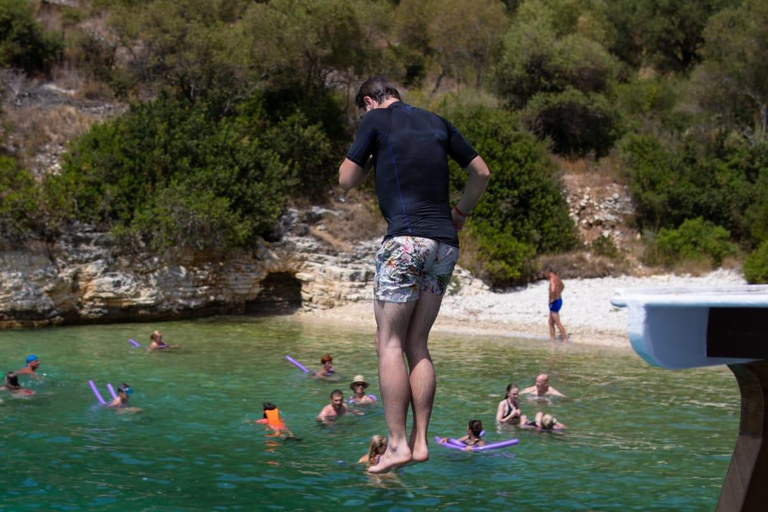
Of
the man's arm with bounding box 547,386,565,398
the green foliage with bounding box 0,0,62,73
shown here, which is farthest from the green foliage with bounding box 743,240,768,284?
the green foliage with bounding box 0,0,62,73

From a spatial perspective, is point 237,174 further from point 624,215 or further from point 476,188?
point 476,188

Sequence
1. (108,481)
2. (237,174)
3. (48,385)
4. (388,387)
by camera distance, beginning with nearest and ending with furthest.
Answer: (388,387) < (108,481) < (48,385) < (237,174)

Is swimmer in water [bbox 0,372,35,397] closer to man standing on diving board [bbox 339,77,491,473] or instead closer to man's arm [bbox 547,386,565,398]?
man's arm [bbox 547,386,565,398]

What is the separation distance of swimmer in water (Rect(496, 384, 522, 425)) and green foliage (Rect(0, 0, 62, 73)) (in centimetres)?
2605

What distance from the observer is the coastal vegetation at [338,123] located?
23.6 meters

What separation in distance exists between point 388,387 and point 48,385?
12103 millimetres

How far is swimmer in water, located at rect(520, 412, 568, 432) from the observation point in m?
12.6

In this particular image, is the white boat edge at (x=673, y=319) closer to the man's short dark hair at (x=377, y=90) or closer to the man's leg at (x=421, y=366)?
the man's leg at (x=421, y=366)

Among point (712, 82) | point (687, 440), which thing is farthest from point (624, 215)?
point (687, 440)

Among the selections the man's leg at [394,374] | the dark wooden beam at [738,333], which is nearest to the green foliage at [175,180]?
the man's leg at [394,374]

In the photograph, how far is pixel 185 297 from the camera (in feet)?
77.0

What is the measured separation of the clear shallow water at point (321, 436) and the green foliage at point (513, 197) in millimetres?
7727

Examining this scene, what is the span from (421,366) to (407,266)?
1.93ft

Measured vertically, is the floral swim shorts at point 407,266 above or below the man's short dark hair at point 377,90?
below
